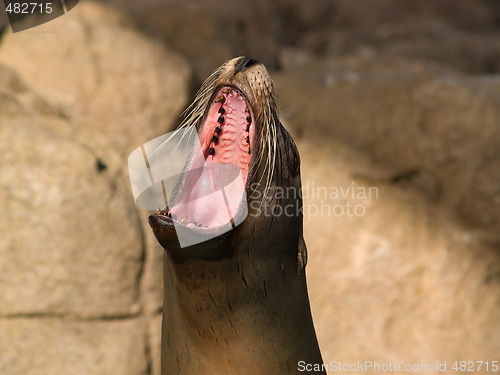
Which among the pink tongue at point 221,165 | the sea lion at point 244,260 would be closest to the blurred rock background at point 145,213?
the sea lion at point 244,260

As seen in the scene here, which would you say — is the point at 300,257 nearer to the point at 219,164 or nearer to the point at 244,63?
the point at 219,164

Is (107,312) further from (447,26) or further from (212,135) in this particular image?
(447,26)

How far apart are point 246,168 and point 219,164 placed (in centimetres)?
10

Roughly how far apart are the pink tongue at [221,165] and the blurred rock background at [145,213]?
120 cm

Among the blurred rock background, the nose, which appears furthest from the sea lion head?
the blurred rock background

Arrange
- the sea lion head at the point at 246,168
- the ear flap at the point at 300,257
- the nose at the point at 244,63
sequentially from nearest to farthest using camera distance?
1. the sea lion head at the point at 246,168
2. the nose at the point at 244,63
3. the ear flap at the point at 300,257

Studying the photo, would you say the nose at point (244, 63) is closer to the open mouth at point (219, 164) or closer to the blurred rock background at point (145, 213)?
the open mouth at point (219, 164)

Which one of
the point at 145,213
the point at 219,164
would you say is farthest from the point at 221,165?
the point at 145,213

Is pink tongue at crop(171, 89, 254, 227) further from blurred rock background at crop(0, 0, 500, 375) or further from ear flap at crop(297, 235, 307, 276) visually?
blurred rock background at crop(0, 0, 500, 375)

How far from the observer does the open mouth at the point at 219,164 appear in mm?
2094

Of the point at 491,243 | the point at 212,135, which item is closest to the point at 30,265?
the point at 212,135

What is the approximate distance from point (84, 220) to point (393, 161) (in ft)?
6.89

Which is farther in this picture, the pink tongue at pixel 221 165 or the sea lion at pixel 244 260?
the pink tongue at pixel 221 165

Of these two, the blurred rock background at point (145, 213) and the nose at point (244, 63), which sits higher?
the nose at point (244, 63)
